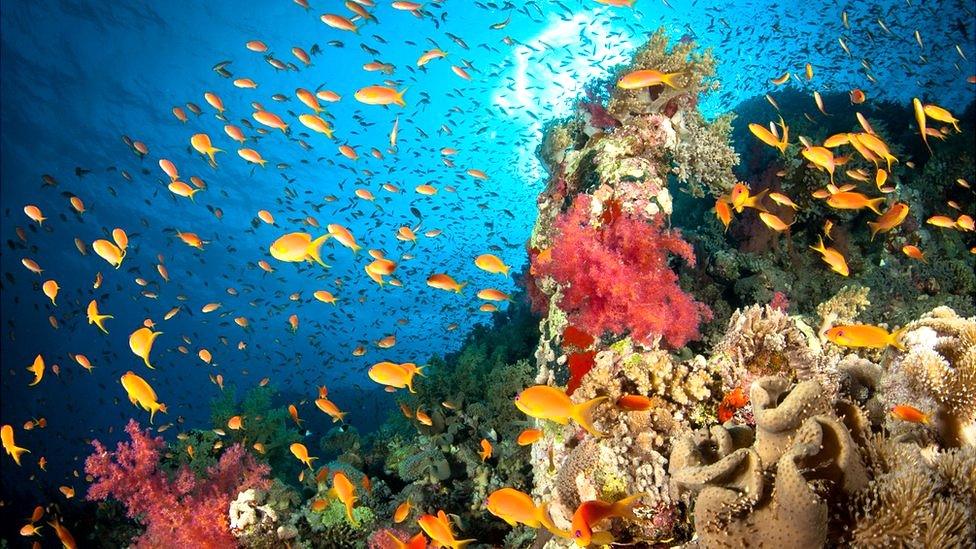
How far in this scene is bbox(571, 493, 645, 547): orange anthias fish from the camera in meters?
2.89

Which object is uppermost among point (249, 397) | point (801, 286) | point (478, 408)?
point (801, 286)

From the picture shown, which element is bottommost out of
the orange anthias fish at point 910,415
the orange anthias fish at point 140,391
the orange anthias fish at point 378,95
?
the orange anthias fish at point 140,391

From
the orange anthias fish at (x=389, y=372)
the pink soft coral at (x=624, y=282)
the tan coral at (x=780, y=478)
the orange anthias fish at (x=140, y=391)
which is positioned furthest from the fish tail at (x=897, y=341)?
the orange anthias fish at (x=140, y=391)

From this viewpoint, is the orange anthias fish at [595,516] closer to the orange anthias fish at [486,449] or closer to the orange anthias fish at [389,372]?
the orange anthias fish at [389,372]

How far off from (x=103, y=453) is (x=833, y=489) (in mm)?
8173

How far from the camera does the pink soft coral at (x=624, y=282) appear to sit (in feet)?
15.7

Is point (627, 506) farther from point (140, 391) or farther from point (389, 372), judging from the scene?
point (140, 391)

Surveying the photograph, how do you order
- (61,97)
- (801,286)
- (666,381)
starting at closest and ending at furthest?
1. (666,381)
2. (801,286)
3. (61,97)

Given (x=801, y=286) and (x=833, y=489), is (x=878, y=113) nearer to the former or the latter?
(x=801, y=286)

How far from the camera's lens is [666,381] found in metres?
4.14

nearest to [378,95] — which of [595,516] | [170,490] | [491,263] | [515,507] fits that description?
[491,263]

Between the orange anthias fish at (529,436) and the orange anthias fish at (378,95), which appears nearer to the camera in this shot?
the orange anthias fish at (529,436)

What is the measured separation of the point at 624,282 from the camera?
480cm

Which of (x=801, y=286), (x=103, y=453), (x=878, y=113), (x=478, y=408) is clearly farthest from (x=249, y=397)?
(x=878, y=113)
